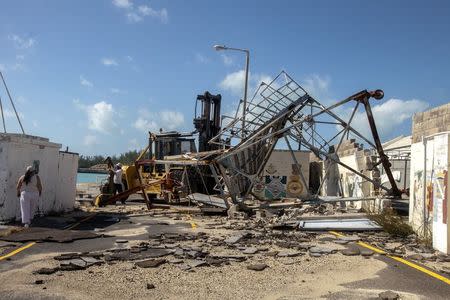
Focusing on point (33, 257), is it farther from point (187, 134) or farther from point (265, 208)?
point (187, 134)

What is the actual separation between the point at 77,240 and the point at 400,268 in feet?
23.4

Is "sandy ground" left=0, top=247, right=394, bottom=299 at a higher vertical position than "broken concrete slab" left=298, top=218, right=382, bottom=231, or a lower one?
lower

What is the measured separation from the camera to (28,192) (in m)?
14.5

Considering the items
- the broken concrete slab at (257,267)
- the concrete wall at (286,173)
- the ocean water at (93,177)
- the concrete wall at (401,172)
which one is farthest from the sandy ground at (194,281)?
the concrete wall at (286,173)

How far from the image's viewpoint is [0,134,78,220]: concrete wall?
1543cm

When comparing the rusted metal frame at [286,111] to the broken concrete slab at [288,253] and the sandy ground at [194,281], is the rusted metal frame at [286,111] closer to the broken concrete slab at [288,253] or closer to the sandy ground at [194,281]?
the broken concrete slab at [288,253]

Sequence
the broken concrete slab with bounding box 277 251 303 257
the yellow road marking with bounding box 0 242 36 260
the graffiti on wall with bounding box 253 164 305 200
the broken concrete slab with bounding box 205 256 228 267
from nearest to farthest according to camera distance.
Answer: the broken concrete slab with bounding box 205 256 228 267 → the yellow road marking with bounding box 0 242 36 260 → the broken concrete slab with bounding box 277 251 303 257 → the graffiti on wall with bounding box 253 164 305 200

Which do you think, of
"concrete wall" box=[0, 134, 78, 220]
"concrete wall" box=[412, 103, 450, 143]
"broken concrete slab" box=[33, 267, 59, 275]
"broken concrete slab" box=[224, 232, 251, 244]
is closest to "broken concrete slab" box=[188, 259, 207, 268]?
"broken concrete slab" box=[33, 267, 59, 275]

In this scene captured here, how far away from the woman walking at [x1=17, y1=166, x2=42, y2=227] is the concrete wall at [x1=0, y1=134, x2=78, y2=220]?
105 cm

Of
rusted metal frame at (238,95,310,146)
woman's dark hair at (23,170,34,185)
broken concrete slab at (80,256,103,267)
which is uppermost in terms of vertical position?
rusted metal frame at (238,95,310,146)

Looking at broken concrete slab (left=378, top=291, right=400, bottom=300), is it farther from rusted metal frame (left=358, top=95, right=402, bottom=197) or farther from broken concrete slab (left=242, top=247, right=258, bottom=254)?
rusted metal frame (left=358, top=95, right=402, bottom=197)

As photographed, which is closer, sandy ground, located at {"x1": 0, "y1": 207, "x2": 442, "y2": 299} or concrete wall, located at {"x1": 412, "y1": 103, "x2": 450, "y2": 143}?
sandy ground, located at {"x1": 0, "y1": 207, "x2": 442, "y2": 299}

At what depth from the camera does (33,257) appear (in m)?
9.62

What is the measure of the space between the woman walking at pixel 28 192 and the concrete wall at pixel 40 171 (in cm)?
105
